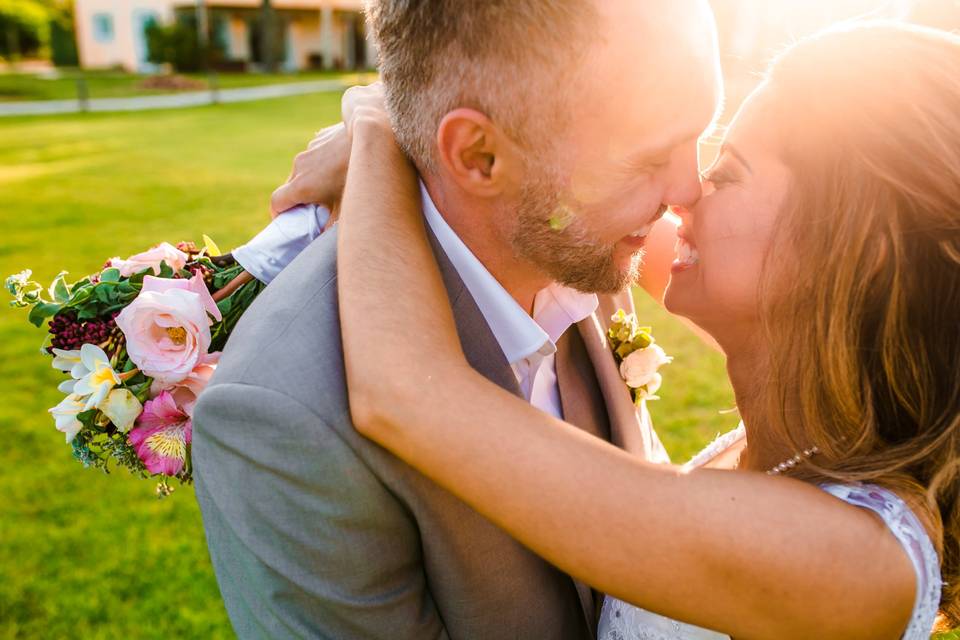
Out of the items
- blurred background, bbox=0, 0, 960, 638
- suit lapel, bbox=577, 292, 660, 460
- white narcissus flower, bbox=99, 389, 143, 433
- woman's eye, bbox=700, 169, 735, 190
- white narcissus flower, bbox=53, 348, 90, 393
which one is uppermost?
woman's eye, bbox=700, 169, 735, 190

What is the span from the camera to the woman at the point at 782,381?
68.8 inches

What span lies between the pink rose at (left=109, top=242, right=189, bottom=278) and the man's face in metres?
1.03

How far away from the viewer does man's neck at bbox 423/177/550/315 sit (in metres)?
2.32

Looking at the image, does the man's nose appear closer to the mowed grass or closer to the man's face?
the man's face

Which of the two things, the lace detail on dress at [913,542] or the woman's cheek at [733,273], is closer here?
the lace detail on dress at [913,542]

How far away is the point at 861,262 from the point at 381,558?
149 cm

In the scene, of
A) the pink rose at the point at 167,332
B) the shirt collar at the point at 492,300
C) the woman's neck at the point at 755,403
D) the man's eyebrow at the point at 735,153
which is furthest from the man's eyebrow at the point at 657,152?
the pink rose at the point at 167,332

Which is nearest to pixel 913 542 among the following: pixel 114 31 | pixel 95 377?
pixel 95 377

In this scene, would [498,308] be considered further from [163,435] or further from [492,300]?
[163,435]

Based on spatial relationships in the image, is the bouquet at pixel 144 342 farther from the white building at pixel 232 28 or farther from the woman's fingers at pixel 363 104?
the white building at pixel 232 28

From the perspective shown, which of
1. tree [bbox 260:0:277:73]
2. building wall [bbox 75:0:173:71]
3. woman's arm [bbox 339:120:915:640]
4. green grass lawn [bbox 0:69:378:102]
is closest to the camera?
woman's arm [bbox 339:120:915:640]

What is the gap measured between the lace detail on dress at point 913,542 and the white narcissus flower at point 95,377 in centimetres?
192

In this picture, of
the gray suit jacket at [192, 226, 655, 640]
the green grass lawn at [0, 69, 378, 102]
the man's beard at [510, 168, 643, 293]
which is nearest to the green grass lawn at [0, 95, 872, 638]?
the gray suit jacket at [192, 226, 655, 640]

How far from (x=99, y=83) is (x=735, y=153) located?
126 feet
